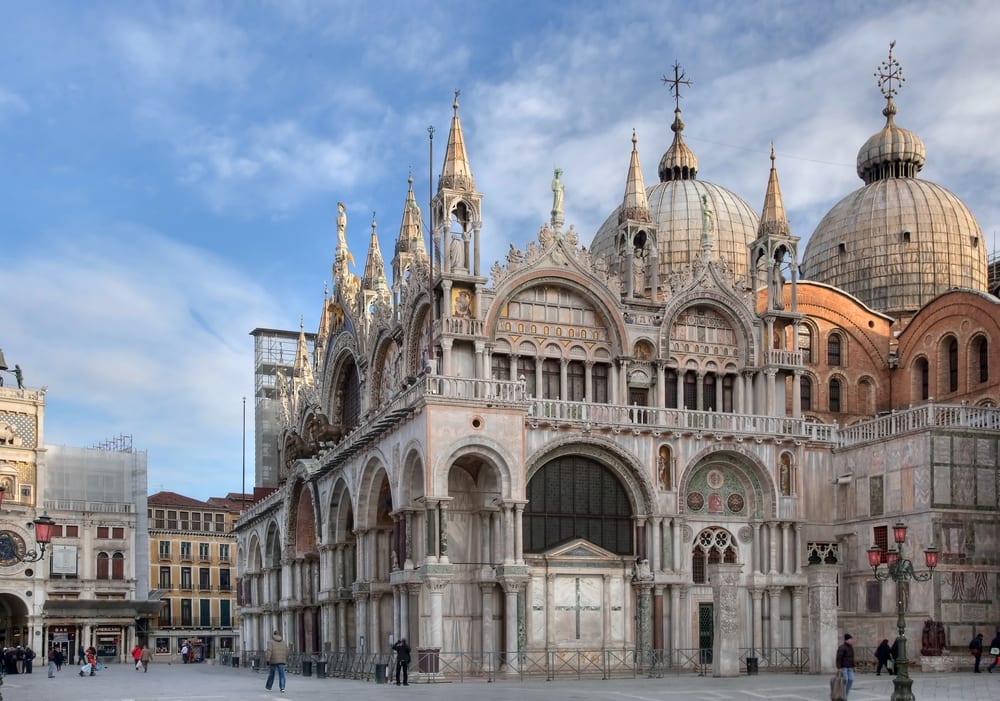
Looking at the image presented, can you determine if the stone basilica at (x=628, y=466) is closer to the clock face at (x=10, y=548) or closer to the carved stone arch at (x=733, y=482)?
the carved stone arch at (x=733, y=482)

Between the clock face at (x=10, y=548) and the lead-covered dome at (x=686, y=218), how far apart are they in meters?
35.9

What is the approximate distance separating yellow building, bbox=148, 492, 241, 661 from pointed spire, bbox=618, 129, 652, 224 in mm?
51290

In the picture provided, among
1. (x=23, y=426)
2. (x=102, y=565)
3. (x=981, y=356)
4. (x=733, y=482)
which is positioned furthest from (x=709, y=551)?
(x=23, y=426)

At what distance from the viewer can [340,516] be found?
4778cm

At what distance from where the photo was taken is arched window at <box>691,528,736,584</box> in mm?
42000

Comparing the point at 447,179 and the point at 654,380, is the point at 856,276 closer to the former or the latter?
the point at 654,380

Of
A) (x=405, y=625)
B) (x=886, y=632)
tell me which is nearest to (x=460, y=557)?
(x=405, y=625)

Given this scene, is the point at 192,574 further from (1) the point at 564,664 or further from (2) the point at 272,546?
(1) the point at 564,664

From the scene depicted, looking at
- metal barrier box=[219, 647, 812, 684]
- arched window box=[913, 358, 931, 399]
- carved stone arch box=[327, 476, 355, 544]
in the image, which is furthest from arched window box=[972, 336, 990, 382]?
carved stone arch box=[327, 476, 355, 544]

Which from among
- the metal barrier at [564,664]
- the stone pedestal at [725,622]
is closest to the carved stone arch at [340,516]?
the metal barrier at [564,664]

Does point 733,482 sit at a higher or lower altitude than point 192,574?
higher

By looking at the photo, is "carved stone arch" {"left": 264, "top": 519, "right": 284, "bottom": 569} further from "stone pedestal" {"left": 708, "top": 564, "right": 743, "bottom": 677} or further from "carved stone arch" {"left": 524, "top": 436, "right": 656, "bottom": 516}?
"stone pedestal" {"left": 708, "top": 564, "right": 743, "bottom": 677}

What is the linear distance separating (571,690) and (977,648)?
13788 mm

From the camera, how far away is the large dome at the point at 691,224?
6044cm
